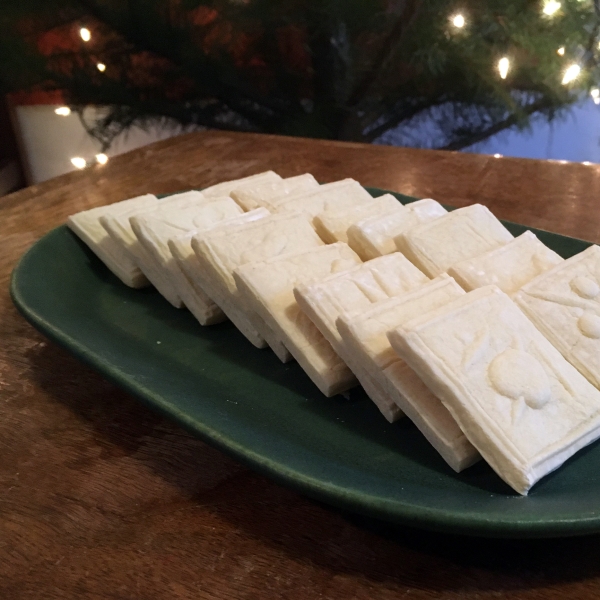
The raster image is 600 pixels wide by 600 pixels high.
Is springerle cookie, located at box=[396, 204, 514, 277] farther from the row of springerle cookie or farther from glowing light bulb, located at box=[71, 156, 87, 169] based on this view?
glowing light bulb, located at box=[71, 156, 87, 169]

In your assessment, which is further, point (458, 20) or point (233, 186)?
point (458, 20)

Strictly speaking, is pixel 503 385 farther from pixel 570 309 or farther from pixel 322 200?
pixel 322 200

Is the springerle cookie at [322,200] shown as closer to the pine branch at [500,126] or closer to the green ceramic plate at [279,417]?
the green ceramic plate at [279,417]

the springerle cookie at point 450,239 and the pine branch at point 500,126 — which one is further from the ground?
the springerle cookie at point 450,239

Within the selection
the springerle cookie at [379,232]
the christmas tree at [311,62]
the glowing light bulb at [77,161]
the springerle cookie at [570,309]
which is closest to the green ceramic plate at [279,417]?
the springerle cookie at [570,309]

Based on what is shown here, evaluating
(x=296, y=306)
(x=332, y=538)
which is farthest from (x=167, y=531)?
(x=296, y=306)

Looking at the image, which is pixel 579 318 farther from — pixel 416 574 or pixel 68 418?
pixel 68 418
